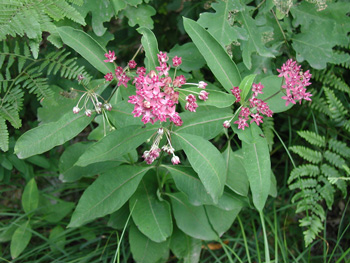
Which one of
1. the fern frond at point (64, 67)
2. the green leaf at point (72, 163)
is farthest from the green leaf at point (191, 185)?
the fern frond at point (64, 67)

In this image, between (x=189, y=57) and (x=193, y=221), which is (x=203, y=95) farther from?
(x=193, y=221)

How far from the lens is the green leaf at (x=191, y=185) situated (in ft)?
6.80

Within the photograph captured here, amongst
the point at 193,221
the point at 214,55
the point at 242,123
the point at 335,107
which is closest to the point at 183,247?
the point at 193,221

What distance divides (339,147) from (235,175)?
103cm

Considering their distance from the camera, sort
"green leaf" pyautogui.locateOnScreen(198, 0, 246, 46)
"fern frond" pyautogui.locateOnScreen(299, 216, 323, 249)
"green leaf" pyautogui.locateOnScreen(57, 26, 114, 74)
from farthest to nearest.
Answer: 1. "fern frond" pyautogui.locateOnScreen(299, 216, 323, 249)
2. "green leaf" pyautogui.locateOnScreen(198, 0, 246, 46)
3. "green leaf" pyautogui.locateOnScreen(57, 26, 114, 74)

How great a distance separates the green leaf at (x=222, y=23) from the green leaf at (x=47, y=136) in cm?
96

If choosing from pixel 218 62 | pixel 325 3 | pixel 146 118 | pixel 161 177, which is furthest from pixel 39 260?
pixel 325 3

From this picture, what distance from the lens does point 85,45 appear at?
1980 millimetres

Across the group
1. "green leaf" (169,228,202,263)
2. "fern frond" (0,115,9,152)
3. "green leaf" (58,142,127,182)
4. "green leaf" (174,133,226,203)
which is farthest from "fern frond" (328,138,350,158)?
"fern frond" (0,115,9,152)

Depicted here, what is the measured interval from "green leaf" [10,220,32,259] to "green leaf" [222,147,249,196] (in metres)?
1.54

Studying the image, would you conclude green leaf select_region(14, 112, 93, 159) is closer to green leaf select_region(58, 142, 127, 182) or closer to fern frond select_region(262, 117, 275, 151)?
green leaf select_region(58, 142, 127, 182)

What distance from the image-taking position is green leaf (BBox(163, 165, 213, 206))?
6.80ft

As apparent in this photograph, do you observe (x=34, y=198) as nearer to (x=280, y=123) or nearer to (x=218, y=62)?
(x=218, y=62)

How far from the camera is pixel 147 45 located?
1.85 meters
